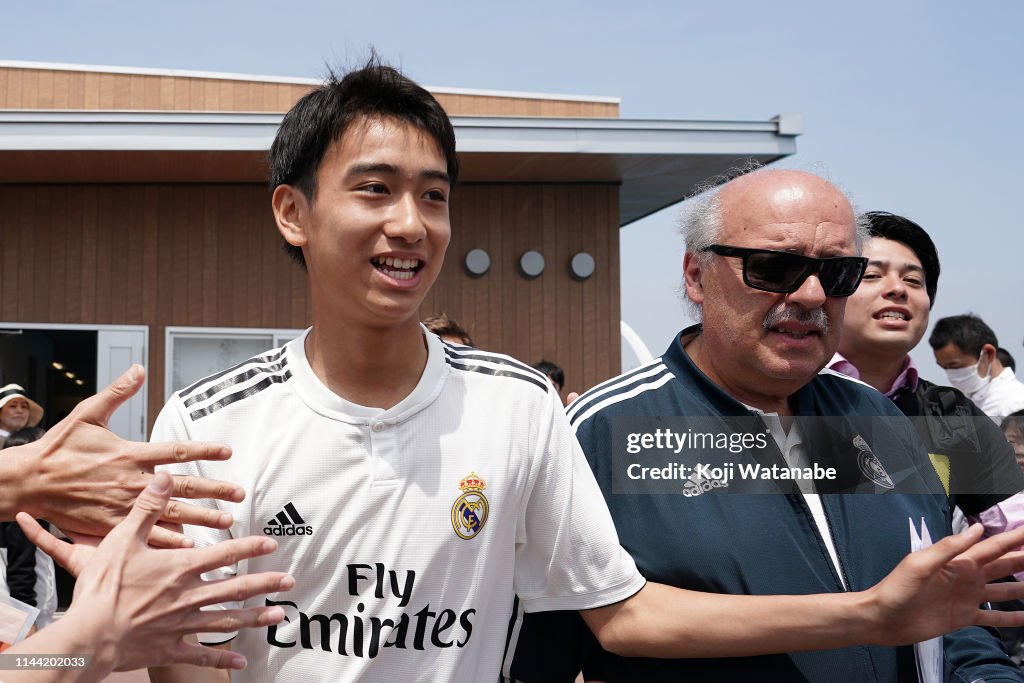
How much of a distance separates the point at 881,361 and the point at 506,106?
9007 millimetres

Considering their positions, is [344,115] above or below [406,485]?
above

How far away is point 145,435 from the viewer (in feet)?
33.2

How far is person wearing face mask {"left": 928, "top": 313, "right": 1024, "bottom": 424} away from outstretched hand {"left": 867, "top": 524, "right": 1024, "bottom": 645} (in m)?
4.36

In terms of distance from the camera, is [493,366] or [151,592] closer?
[151,592]

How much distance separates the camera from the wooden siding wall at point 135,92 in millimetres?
10875

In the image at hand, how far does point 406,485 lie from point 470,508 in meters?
0.16

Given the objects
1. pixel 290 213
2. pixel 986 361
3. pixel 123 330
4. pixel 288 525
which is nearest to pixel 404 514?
pixel 288 525

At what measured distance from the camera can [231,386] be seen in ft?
6.98

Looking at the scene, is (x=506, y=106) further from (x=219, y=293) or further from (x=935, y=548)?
(x=935, y=548)

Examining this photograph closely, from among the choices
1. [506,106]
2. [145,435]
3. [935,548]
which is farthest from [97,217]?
[935,548]

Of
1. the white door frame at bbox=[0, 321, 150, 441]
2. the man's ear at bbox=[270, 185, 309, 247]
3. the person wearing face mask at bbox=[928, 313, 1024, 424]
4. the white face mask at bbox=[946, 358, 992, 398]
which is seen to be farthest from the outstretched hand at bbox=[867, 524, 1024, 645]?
the white door frame at bbox=[0, 321, 150, 441]

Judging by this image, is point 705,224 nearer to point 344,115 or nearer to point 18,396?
point 344,115

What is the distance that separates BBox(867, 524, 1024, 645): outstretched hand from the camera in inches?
73.8

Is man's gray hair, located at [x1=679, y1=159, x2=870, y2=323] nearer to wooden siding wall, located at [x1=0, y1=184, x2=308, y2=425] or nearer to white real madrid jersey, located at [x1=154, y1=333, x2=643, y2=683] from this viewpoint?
white real madrid jersey, located at [x1=154, y1=333, x2=643, y2=683]
